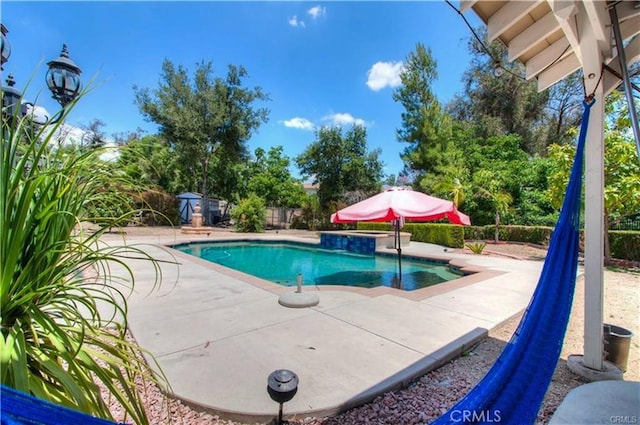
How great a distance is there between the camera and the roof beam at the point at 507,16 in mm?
2453

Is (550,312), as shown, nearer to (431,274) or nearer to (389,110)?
(431,274)

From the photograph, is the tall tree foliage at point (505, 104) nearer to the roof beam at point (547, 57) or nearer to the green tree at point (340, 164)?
the green tree at point (340, 164)

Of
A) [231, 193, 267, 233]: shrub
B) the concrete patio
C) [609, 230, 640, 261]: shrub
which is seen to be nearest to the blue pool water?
the concrete patio

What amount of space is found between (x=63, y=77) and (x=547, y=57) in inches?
219

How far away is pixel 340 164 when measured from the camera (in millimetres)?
21359

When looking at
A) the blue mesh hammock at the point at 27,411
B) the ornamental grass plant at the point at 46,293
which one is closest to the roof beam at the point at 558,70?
the ornamental grass plant at the point at 46,293

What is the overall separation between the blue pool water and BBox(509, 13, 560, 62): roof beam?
16.5ft

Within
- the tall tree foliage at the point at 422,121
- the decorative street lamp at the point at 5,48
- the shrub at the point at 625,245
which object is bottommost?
the shrub at the point at 625,245

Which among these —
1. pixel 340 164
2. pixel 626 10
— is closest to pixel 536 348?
pixel 626 10

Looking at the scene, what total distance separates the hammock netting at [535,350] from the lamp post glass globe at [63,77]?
4.26m

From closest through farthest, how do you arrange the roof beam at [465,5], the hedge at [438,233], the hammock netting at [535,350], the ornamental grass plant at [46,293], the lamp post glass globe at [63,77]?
1. the ornamental grass plant at [46,293]
2. the hammock netting at [535,350]
3. the roof beam at [465,5]
4. the lamp post glass globe at [63,77]
5. the hedge at [438,233]

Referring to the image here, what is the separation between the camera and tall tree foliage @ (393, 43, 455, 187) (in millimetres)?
20141

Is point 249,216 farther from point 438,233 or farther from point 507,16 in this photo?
point 507,16

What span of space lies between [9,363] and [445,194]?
1742cm
